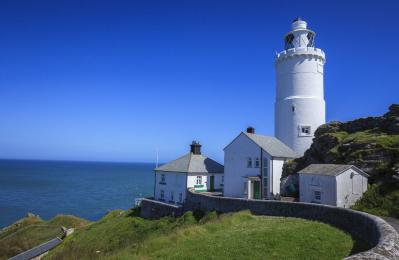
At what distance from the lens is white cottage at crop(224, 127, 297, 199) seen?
2920 centimetres

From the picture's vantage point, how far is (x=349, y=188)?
72.6 ft

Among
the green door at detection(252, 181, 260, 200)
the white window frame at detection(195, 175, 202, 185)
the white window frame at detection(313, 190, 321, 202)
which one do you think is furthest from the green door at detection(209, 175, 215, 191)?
the white window frame at detection(313, 190, 321, 202)

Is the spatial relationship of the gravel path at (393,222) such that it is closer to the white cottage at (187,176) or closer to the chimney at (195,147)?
the white cottage at (187,176)

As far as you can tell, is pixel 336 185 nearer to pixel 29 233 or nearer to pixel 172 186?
pixel 172 186

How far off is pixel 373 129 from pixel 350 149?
4474 mm

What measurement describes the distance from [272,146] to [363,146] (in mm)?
8581

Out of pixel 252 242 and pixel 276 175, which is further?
pixel 276 175

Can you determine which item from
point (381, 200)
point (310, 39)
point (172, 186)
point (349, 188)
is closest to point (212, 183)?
point (172, 186)

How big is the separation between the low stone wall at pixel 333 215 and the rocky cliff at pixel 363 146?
24.6ft

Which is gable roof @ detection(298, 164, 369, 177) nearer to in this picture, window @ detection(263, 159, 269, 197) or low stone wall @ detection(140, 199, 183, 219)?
window @ detection(263, 159, 269, 197)

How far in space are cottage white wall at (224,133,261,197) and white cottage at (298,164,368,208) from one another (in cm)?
689

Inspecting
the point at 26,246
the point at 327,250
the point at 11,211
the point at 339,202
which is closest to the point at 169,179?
the point at 26,246

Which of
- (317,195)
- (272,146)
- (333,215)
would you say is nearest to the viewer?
(333,215)

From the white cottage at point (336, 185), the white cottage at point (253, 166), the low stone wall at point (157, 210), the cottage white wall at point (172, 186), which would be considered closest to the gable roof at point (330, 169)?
the white cottage at point (336, 185)
